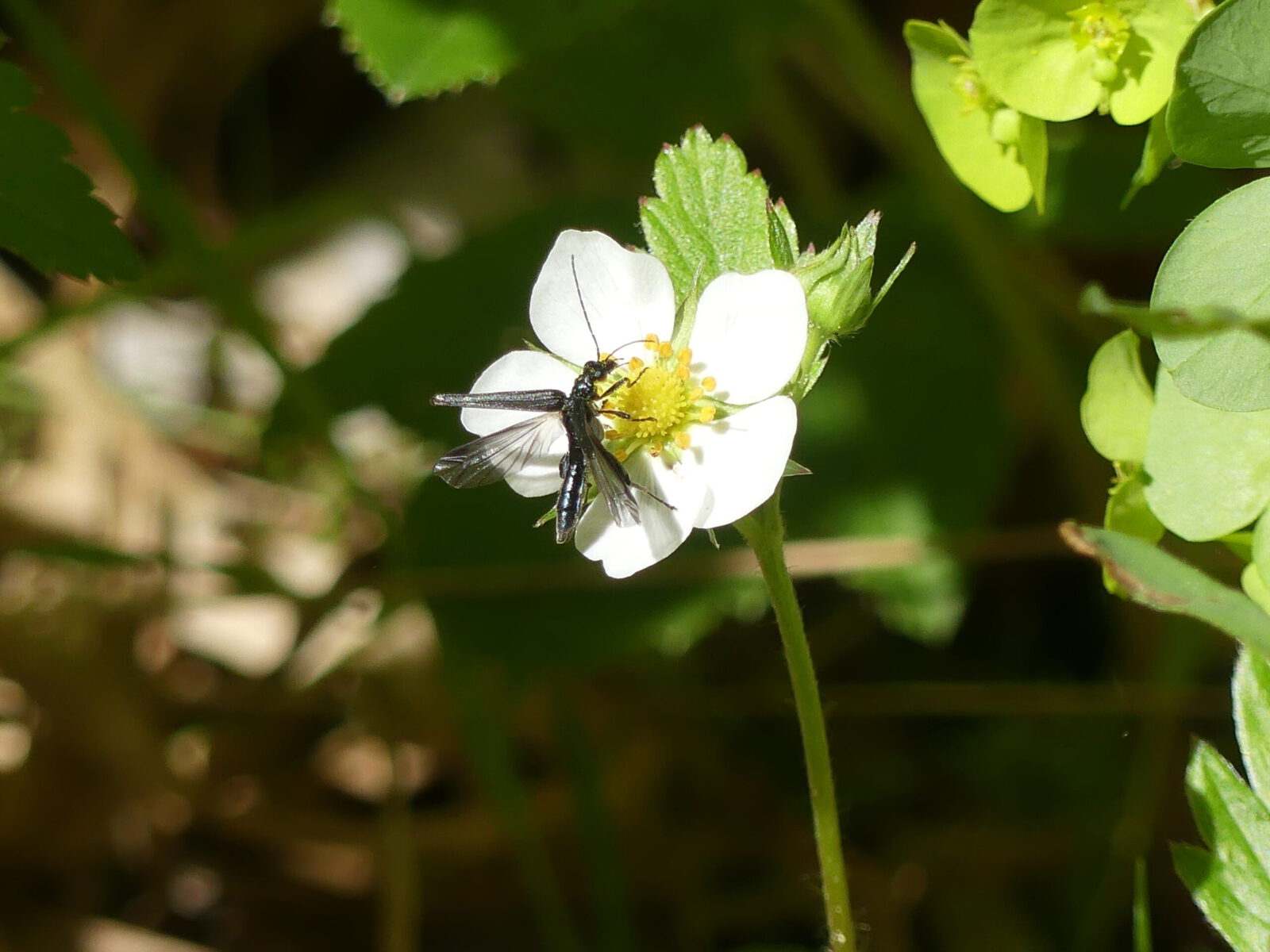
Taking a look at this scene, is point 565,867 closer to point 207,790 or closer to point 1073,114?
point 207,790

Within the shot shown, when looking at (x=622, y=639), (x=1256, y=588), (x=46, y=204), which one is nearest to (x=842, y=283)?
(x=1256, y=588)

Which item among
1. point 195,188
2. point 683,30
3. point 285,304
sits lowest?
point 683,30

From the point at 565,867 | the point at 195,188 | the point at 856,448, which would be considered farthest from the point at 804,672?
the point at 195,188

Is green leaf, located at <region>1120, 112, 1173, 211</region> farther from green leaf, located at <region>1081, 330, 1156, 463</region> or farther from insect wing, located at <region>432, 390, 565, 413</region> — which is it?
insect wing, located at <region>432, 390, 565, 413</region>

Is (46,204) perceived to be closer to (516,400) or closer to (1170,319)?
(516,400)

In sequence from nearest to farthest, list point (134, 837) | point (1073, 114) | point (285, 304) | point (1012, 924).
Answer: point (1073, 114) → point (1012, 924) → point (134, 837) → point (285, 304)

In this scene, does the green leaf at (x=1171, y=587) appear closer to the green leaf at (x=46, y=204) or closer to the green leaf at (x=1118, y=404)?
the green leaf at (x=1118, y=404)
